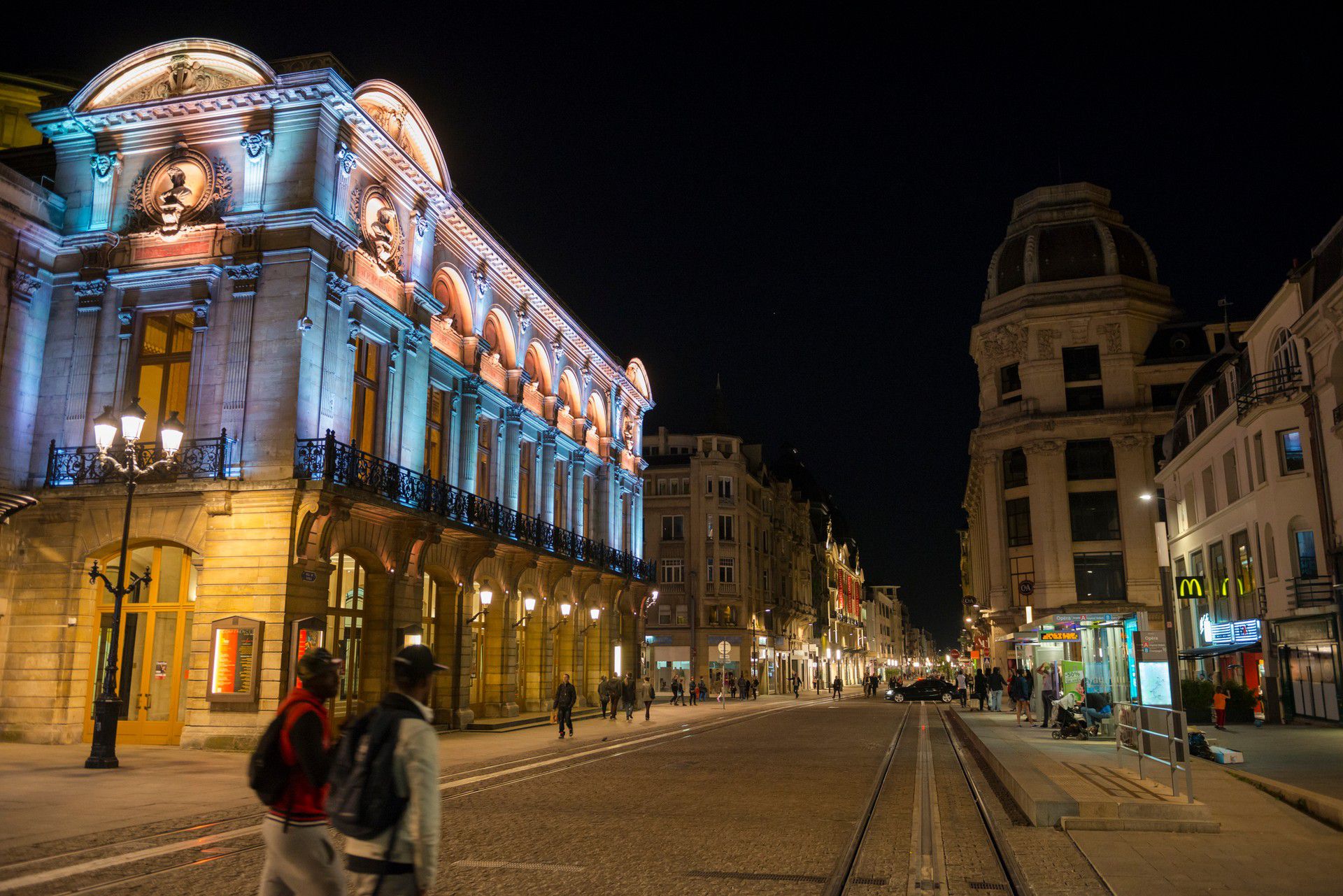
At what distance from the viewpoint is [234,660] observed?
2058cm

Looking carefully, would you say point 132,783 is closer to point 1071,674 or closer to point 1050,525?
point 1071,674

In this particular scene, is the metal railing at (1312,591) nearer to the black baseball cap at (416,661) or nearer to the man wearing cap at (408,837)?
the black baseball cap at (416,661)

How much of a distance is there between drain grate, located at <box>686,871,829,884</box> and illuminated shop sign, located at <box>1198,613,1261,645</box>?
28017mm

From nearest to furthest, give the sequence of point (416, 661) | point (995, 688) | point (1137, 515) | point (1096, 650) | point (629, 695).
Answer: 1. point (416, 661)
2. point (1096, 650)
3. point (629, 695)
4. point (995, 688)
5. point (1137, 515)

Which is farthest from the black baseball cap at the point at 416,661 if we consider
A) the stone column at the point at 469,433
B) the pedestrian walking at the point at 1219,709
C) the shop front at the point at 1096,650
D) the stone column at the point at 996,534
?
the stone column at the point at 996,534

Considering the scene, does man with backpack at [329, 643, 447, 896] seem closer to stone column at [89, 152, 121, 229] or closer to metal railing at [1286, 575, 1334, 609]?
stone column at [89, 152, 121, 229]

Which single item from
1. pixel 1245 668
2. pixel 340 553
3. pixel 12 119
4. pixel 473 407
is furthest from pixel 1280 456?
pixel 12 119

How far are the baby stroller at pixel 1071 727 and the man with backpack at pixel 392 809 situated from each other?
73.5 ft

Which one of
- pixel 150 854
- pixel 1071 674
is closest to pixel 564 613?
pixel 1071 674

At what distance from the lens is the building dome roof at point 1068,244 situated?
61000 millimetres

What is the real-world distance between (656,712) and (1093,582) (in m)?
29.4

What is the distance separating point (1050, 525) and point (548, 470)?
109 feet

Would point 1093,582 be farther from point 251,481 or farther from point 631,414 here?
point 251,481

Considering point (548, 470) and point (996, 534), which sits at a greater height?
point (996, 534)
